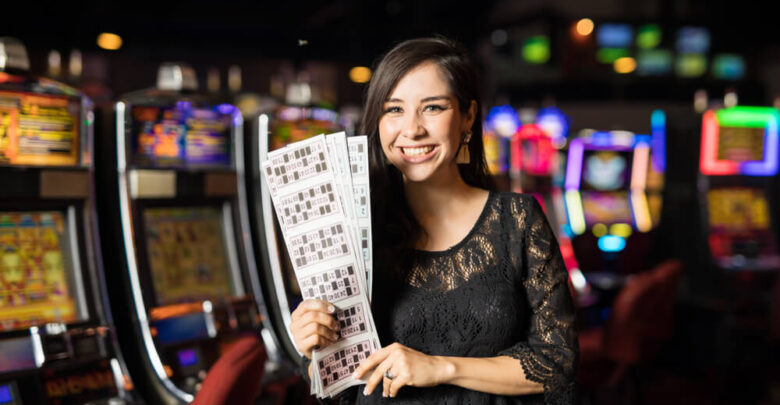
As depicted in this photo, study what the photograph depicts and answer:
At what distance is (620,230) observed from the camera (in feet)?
20.3

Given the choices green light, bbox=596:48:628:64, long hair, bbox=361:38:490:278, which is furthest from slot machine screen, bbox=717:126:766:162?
long hair, bbox=361:38:490:278

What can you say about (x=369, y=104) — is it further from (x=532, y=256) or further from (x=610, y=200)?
(x=610, y=200)

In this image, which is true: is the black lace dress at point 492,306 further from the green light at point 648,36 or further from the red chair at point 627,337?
the green light at point 648,36

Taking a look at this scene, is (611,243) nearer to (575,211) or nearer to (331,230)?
(575,211)

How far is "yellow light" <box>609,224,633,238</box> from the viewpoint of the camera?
6160mm

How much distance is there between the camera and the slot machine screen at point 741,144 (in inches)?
210

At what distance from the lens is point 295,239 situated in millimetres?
1296

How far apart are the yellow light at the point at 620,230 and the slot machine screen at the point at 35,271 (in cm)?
485

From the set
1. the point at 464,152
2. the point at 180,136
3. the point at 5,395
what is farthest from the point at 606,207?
the point at 5,395

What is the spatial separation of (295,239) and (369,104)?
0.31 m

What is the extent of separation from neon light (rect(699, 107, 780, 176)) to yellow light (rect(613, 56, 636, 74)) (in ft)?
9.50

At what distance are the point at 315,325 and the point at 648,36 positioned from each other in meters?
7.07

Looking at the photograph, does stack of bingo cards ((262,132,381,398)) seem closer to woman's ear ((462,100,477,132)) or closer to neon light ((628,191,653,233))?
woman's ear ((462,100,477,132))

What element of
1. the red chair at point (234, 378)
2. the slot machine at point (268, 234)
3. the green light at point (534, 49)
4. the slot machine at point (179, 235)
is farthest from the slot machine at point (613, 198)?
the red chair at point (234, 378)
